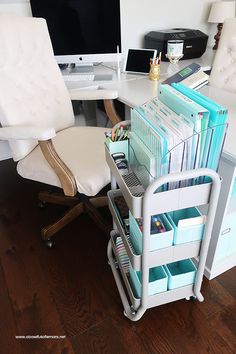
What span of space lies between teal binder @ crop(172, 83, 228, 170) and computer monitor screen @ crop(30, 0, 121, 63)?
112 cm

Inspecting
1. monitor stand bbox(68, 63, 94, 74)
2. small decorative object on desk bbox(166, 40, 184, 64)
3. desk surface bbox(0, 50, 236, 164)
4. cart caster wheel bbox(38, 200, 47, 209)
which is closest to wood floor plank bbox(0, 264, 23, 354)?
cart caster wheel bbox(38, 200, 47, 209)

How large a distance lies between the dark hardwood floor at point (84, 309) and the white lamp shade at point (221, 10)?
191 cm

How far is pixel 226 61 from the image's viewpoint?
1.52 meters

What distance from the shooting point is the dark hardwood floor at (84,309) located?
41.8 inches

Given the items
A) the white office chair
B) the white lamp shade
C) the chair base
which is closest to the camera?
the white office chair

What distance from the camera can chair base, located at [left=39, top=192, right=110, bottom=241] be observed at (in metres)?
1.46

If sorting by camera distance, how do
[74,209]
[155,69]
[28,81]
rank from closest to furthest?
1. [28,81]
2. [74,209]
3. [155,69]

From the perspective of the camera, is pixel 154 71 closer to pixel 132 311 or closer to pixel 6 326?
pixel 132 311

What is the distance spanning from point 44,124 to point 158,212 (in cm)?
92

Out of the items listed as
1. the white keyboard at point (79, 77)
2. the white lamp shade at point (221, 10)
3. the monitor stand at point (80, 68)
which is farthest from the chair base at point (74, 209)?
the white lamp shade at point (221, 10)

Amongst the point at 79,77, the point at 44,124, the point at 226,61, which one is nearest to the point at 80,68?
the point at 79,77

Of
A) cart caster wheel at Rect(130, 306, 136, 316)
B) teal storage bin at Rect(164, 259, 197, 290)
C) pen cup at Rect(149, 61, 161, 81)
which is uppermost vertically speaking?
pen cup at Rect(149, 61, 161, 81)

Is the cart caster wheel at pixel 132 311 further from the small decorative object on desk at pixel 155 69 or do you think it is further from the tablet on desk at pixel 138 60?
the tablet on desk at pixel 138 60

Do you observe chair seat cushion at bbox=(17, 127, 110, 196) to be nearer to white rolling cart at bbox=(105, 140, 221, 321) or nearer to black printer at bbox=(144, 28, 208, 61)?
white rolling cart at bbox=(105, 140, 221, 321)
